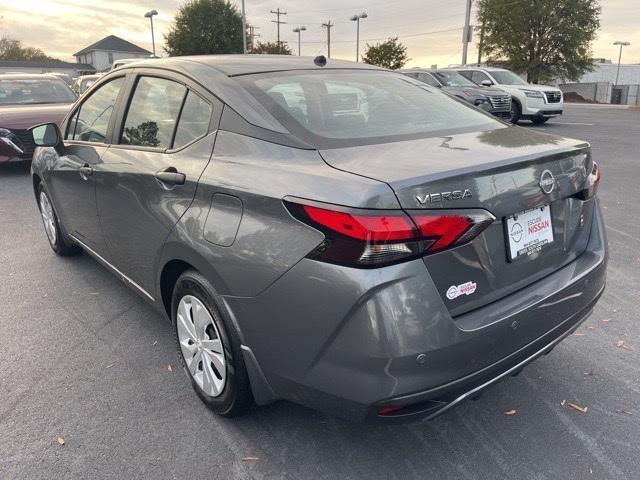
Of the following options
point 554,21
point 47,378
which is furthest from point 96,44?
point 47,378

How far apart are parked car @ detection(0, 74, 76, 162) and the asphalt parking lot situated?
6183 millimetres

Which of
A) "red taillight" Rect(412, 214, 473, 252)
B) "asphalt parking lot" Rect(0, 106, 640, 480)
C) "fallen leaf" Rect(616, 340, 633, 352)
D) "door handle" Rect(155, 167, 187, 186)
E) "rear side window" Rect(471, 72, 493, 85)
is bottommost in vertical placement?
"asphalt parking lot" Rect(0, 106, 640, 480)

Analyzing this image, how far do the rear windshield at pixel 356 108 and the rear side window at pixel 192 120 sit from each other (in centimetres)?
23

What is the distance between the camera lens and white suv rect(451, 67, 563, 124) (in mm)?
16016

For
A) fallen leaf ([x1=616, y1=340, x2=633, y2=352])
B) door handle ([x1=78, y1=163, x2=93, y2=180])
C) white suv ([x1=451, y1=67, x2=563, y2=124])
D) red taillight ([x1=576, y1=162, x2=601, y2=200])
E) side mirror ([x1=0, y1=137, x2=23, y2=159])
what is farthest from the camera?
white suv ([x1=451, y1=67, x2=563, y2=124])

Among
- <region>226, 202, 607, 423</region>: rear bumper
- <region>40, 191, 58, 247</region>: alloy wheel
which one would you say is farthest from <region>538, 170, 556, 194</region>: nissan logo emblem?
<region>40, 191, 58, 247</region>: alloy wheel

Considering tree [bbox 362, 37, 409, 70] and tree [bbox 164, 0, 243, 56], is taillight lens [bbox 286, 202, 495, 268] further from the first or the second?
tree [bbox 164, 0, 243, 56]

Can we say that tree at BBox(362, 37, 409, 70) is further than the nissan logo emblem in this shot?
Yes

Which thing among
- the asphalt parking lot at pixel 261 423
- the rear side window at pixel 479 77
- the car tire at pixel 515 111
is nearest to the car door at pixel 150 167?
the asphalt parking lot at pixel 261 423

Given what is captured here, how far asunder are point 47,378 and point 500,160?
104 inches

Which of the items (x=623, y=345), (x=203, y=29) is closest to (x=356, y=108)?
(x=623, y=345)

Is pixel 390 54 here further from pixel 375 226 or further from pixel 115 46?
pixel 115 46

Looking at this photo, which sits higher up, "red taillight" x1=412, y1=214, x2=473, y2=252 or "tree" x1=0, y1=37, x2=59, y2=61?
"tree" x1=0, y1=37, x2=59, y2=61

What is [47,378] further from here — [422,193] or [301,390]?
[422,193]
